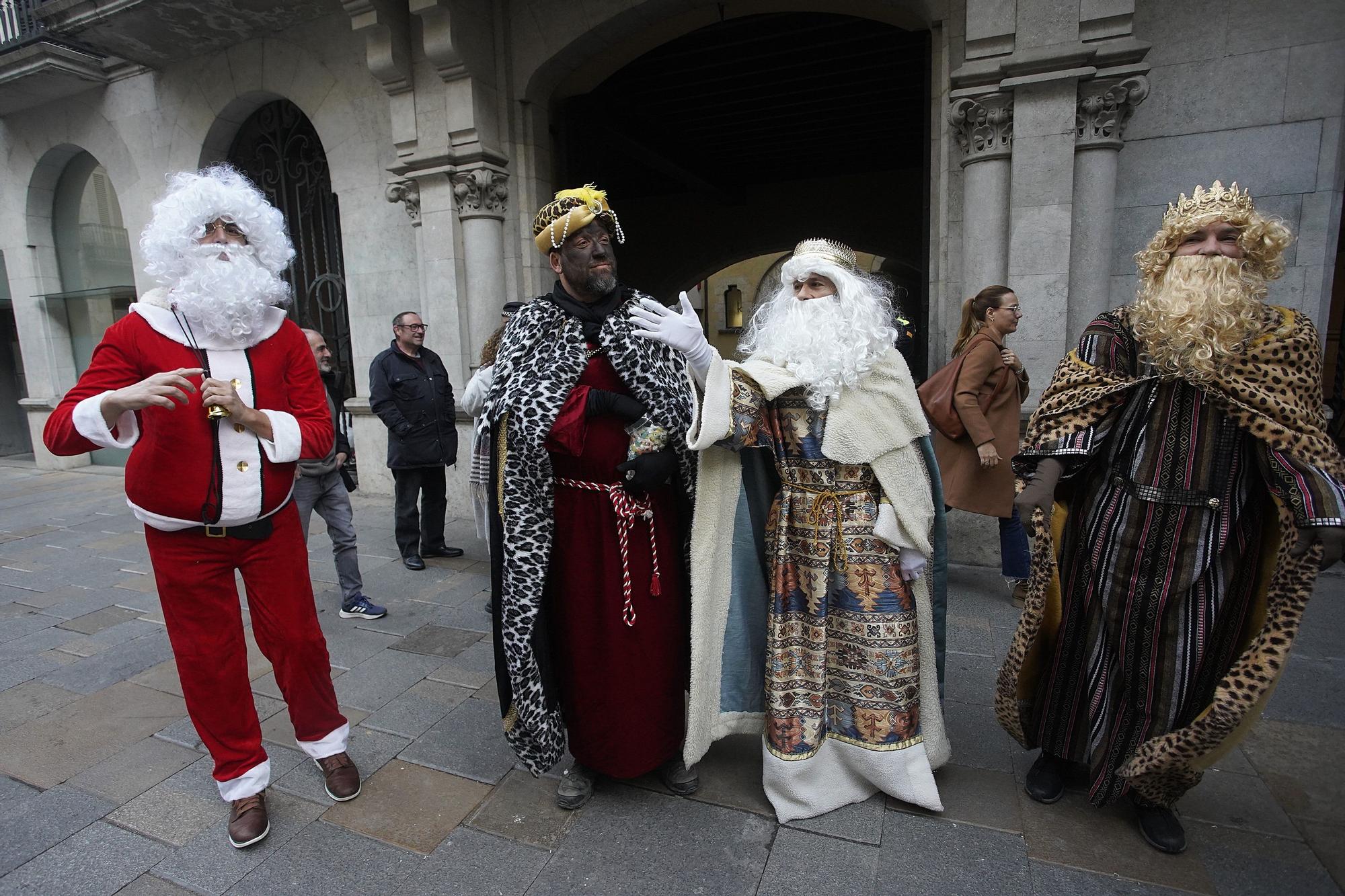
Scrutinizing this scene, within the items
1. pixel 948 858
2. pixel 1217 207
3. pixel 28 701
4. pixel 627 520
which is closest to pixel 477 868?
pixel 627 520

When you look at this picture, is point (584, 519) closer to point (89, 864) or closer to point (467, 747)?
point (467, 747)

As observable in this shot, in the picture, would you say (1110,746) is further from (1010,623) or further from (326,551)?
(326,551)

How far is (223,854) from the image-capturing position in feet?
7.36

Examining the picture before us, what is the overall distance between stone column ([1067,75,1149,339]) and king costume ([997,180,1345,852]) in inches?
101

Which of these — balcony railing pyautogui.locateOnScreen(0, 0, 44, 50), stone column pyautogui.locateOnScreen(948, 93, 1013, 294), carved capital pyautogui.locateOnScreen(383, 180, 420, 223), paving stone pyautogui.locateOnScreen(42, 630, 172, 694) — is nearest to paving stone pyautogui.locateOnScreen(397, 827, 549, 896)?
paving stone pyautogui.locateOnScreen(42, 630, 172, 694)

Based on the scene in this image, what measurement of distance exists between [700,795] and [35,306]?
1201 centimetres

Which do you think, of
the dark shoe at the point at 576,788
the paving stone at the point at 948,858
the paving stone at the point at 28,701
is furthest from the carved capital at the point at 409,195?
the paving stone at the point at 948,858

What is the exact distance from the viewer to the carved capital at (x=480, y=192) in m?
6.06

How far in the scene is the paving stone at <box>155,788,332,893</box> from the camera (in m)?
2.14

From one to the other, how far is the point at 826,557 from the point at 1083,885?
3.78ft

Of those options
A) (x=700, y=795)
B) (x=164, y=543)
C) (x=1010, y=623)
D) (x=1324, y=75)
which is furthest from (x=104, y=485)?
(x=1324, y=75)

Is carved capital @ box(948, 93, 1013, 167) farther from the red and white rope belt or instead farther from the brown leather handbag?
the red and white rope belt

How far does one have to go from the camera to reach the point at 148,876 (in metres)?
2.15

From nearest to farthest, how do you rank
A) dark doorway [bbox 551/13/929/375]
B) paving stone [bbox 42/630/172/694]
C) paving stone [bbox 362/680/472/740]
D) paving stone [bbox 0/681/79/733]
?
paving stone [bbox 362/680/472/740]
paving stone [bbox 0/681/79/733]
paving stone [bbox 42/630/172/694]
dark doorway [bbox 551/13/929/375]
